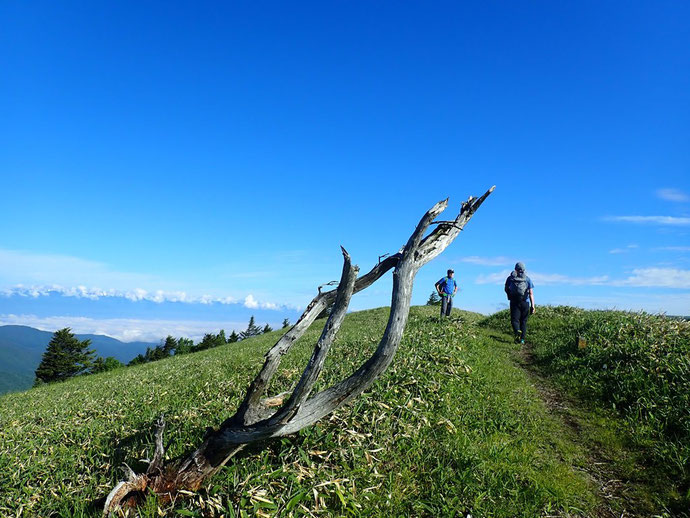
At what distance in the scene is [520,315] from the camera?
62.1ft

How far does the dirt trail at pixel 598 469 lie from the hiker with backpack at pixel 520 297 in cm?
676

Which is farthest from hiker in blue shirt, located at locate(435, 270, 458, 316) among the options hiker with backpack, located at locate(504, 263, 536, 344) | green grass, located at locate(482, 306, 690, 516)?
green grass, located at locate(482, 306, 690, 516)

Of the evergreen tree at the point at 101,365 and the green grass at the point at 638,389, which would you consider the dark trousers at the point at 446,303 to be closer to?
the green grass at the point at 638,389

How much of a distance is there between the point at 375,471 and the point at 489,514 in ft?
6.05

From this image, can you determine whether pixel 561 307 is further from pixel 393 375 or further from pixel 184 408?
pixel 184 408

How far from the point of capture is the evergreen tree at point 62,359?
63000 mm

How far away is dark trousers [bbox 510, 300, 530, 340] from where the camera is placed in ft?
60.9

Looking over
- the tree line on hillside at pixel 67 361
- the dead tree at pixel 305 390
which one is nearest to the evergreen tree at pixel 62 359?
the tree line on hillside at pixel 67 361

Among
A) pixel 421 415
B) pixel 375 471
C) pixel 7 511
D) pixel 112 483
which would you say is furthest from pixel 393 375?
pixel 7 511

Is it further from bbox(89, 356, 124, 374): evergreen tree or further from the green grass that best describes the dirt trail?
bbox(89, 356, 124, 374): evergreen tree

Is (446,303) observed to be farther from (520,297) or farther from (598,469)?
(598,469)

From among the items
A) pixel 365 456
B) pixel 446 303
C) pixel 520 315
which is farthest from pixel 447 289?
pixel 365 456

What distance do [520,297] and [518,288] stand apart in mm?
430

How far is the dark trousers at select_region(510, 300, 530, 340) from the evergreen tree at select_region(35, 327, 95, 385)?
6855 centimetres
